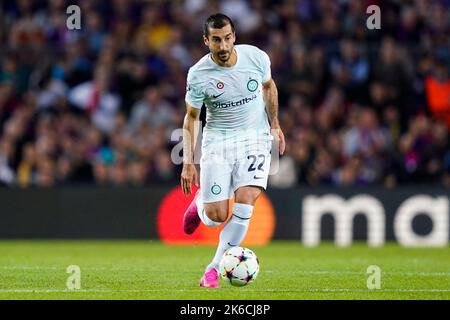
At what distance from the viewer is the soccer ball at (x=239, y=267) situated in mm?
10008

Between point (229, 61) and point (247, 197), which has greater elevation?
point (229, 61)

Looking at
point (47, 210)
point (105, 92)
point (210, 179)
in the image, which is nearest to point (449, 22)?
point (105, 92)

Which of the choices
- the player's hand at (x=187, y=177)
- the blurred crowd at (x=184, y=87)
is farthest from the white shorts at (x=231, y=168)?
the blurred crowd at (x=184, y=87)

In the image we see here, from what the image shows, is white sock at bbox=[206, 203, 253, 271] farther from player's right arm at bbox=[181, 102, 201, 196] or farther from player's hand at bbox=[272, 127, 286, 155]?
player's hand at bbox=[272, 127, 286, 155]

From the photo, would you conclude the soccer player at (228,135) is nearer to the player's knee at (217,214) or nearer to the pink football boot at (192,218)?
the player's knee at (217,214)

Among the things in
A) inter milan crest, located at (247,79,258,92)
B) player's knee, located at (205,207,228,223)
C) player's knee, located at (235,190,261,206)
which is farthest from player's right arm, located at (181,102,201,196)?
inter milan crest, located at (247,79,258,92)

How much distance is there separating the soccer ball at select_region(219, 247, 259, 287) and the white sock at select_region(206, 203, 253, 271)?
0.91 ft

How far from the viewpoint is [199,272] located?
11812 millimetres

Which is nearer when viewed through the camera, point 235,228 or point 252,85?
point 235,228

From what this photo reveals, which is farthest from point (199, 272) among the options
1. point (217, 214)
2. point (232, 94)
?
point (232, 94)

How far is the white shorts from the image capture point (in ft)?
34.0

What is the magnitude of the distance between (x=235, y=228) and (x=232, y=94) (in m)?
1.23

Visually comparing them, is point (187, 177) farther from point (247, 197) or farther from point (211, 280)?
point (211, 280)

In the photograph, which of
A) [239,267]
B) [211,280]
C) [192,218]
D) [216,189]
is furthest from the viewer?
[192,218]
